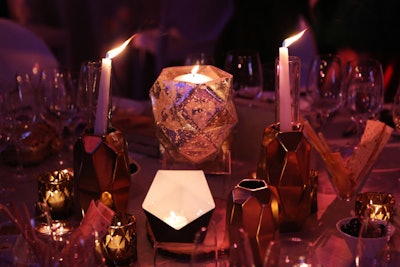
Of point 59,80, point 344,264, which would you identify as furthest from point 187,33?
point 344,264

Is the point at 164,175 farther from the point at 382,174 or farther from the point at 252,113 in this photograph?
the point at 382,174

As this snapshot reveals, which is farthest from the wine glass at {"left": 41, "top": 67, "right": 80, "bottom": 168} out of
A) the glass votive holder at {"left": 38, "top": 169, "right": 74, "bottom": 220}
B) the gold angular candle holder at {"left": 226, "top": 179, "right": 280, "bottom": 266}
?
the gold angular candle holder at {"left": 226, "top": 179, "right": 280, "bottom": 266}

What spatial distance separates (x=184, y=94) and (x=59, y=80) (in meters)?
0.44

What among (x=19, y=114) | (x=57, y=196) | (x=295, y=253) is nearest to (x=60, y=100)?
(x=19, y=114)

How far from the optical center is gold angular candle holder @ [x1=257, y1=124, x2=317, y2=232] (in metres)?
1.10

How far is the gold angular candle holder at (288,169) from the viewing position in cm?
110

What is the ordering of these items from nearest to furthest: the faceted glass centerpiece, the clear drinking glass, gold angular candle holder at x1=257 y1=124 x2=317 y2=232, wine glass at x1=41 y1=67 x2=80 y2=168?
the clear drinking glass → gold angular candle holder at x1=257 y1=124 x2=317 y2=232 → the faceted glass centerpiece → wine glass at x1=41 y1=67 x2=80 y2=168

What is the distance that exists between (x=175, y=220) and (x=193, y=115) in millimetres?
239

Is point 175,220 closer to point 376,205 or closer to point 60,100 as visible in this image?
point 376,205

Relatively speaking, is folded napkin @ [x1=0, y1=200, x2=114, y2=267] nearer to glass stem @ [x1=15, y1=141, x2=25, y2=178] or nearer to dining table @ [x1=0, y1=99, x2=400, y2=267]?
dining table @ [x1=0, y1=99, x2=400, y2=267]

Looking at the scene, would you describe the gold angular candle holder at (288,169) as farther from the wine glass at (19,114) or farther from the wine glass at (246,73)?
the wine glass at (19,114)

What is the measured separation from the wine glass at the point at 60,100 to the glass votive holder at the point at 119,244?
51 centimetres

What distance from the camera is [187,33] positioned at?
3.84 meters

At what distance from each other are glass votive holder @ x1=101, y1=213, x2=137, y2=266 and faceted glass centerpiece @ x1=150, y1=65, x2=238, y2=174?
24 centimetres
